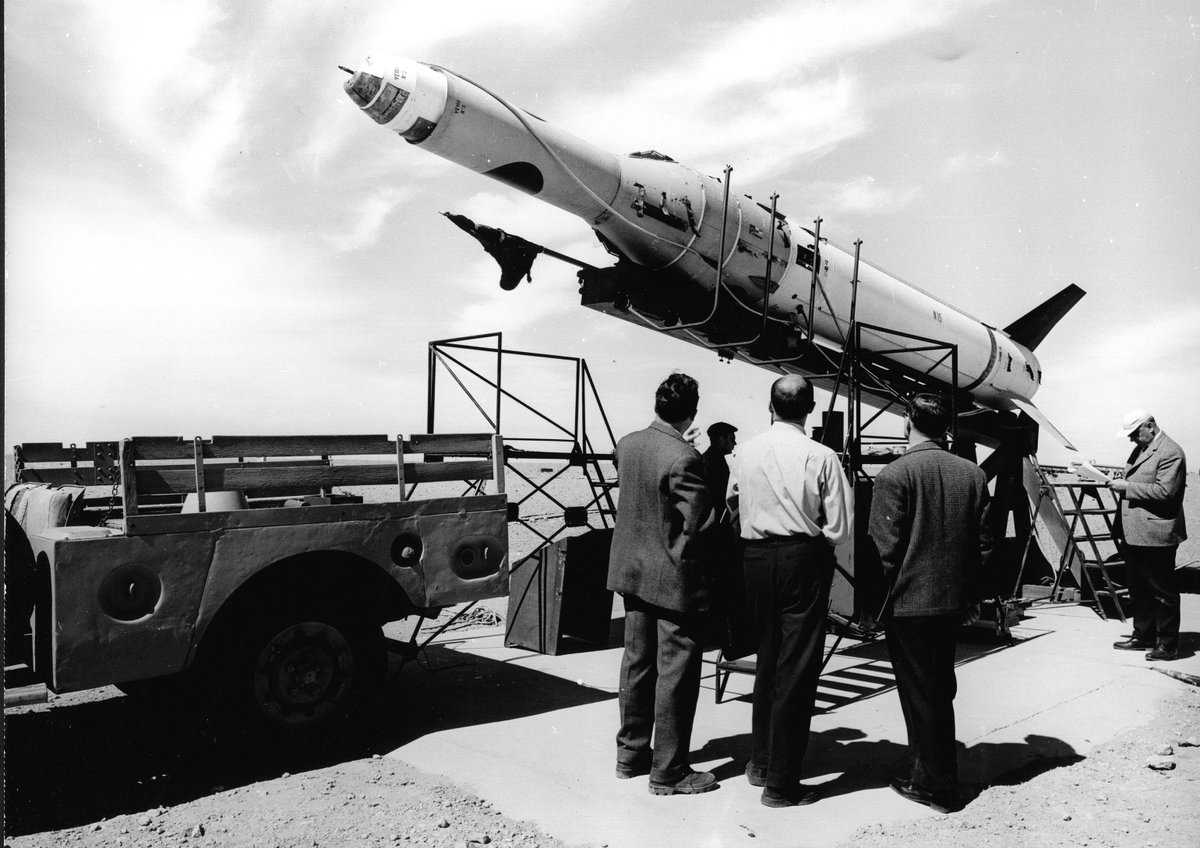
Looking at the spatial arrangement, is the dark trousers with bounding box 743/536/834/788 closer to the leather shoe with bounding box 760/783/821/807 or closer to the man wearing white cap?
the leather shoe with bounding box 760/783/821/807

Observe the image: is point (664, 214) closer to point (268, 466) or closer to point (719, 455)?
point (719, 455)

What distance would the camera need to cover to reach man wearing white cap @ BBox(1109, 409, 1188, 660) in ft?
22.9

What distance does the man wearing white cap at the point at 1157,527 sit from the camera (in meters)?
6.99

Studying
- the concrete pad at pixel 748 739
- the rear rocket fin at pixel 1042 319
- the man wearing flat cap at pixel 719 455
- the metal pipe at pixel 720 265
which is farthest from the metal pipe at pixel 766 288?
the rear rocket fin at pixel 1042 319

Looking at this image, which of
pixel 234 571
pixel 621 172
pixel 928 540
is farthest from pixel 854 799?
pixel 621 172

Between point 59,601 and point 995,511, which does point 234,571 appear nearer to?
point 59,601

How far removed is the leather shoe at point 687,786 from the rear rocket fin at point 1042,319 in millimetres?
8297

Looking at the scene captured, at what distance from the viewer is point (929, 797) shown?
401 cm

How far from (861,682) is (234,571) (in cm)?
433

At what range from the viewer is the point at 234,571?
174 inches

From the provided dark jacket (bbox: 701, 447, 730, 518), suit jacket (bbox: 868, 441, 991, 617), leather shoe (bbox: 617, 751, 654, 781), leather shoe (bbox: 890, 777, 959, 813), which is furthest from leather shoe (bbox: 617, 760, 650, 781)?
dark jacket (bbox: 701, 447, 730, 518)

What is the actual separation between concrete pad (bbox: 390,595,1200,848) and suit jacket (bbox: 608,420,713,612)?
932 mm

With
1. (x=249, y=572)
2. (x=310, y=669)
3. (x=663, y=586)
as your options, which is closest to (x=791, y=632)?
(x=663, y=586)

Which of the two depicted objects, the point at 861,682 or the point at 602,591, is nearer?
the point at 861,682
